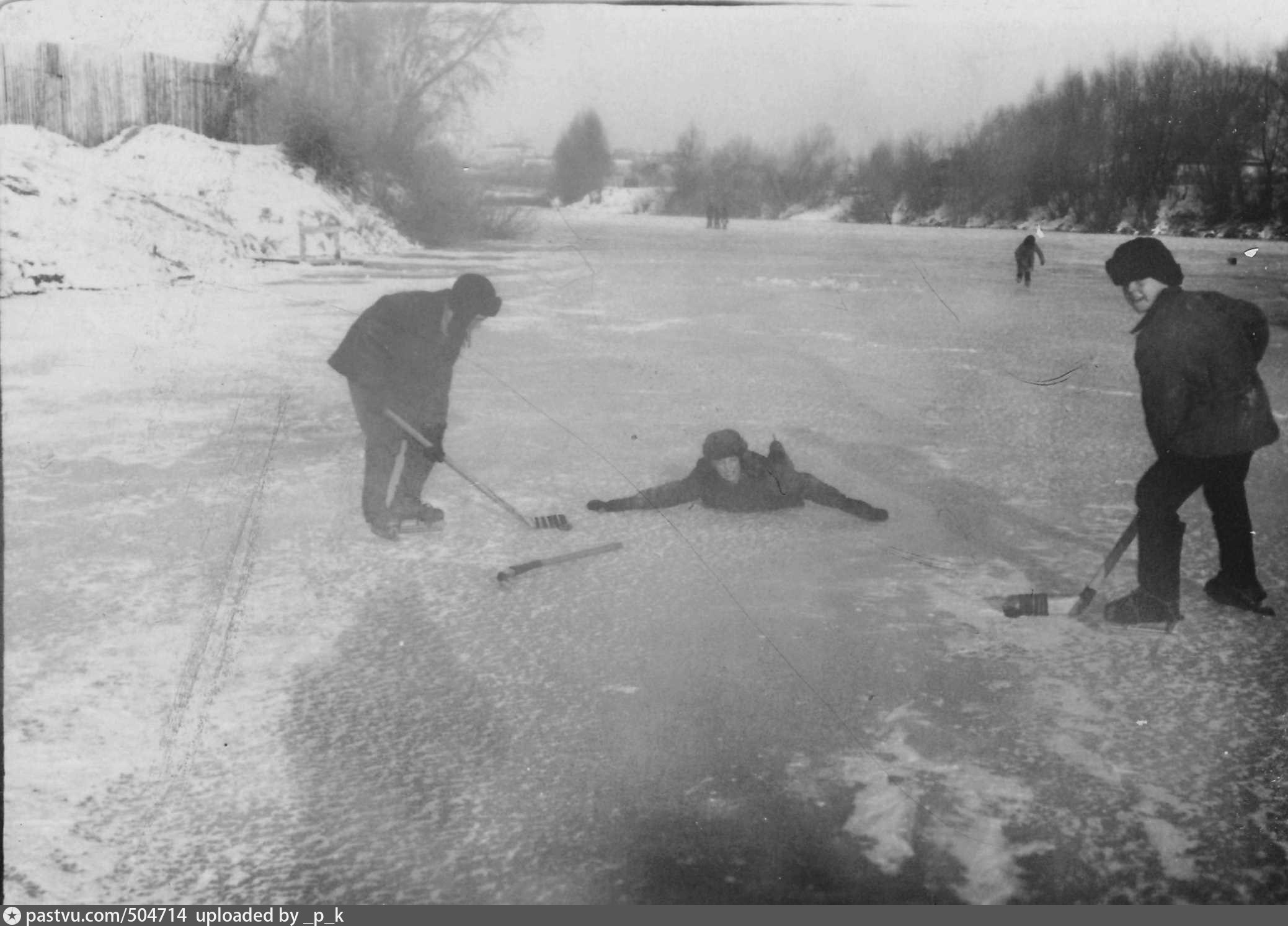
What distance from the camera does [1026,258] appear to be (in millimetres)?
4965

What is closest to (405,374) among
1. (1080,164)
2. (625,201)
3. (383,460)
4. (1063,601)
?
→ (383,460)

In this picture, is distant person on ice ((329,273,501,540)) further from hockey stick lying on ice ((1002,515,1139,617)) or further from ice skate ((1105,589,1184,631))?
ice skate ((1105,589,1184,631))

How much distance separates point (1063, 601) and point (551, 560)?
1.90 metres

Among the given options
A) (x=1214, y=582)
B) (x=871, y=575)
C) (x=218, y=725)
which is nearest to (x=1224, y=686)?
(x=1214, y=582)

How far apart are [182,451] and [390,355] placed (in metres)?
0.94

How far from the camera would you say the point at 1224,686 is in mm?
2984

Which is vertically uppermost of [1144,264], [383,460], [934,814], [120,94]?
[120,94]

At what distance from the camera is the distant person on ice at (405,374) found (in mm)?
4281

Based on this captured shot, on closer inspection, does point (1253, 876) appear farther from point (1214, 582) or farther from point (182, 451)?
point (182, 451)

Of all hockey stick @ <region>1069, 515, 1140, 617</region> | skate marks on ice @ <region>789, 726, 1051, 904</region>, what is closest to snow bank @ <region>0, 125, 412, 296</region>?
skate marks on ice @ <region>789, 726, 1051, 904</region>

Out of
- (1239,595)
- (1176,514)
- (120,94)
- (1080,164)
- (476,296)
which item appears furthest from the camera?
(1080,164)

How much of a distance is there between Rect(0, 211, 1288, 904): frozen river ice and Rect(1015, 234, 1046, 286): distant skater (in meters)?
0.14

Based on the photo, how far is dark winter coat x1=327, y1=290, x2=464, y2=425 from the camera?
14.2 ft

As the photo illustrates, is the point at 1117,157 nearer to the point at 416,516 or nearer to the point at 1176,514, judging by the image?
the point at 1176,514
